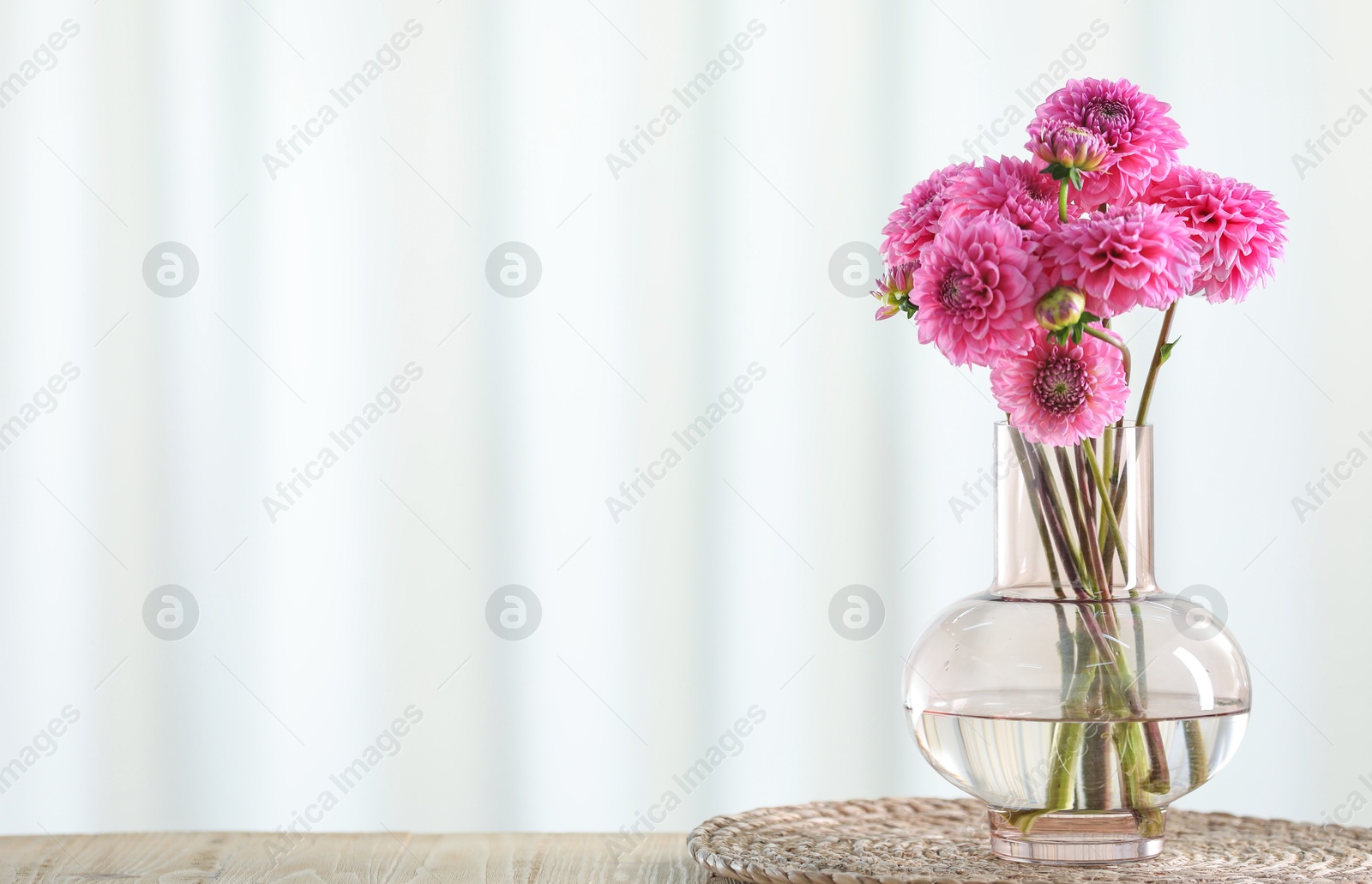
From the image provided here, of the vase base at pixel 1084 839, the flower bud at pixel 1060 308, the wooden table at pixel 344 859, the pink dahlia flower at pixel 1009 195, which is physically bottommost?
the wooden table at pixel 344 859

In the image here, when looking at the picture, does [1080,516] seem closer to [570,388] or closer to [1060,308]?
[1060,308]

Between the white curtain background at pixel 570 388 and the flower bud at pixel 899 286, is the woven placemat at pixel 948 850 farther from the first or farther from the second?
the white curtain background at pixel 570 388

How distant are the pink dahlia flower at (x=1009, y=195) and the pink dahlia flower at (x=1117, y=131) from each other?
2cm

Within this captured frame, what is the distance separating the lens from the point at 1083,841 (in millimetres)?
742

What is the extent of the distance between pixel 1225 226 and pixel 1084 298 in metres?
0.13

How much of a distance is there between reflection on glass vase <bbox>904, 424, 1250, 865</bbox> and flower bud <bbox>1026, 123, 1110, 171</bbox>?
168 millimetres

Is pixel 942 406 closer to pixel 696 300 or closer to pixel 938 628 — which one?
pixel 696 300

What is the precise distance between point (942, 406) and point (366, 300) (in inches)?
27.7

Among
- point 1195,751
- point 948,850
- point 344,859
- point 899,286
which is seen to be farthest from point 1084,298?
point 344,859

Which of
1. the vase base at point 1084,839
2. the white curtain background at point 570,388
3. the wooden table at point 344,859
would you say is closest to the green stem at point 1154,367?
the vase base at point 1084,839

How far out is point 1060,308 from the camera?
0.66 metres

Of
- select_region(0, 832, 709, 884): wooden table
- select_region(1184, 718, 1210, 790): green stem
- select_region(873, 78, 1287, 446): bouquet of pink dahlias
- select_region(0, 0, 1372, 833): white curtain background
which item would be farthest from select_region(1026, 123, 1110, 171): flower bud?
select_region(0, 0, 1372, 833): white curtain background

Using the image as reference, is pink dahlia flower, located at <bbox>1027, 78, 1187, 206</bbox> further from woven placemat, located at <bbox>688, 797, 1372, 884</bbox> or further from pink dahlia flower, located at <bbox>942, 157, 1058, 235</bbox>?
woven placemat, located at <bbox>688, 797, 1372, 884</bbox>

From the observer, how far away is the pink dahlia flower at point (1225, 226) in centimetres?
72
